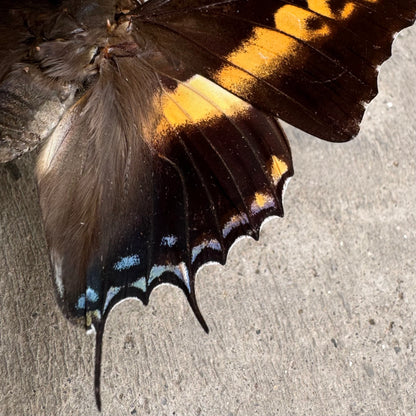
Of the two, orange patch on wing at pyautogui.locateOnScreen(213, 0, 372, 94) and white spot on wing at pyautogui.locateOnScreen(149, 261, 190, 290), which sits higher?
orange patch on wing at pyautogui.locateOnScreen(213, 0, 372, 94)

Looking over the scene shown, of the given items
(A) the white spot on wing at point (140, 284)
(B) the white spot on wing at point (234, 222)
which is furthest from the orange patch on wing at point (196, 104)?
(A) the white spot on wing at point (140, 284)

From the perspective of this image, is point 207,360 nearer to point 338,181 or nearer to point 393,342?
point 393,342

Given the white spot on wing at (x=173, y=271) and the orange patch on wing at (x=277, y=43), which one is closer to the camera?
the orange patch on wing at (x=277, y=43)

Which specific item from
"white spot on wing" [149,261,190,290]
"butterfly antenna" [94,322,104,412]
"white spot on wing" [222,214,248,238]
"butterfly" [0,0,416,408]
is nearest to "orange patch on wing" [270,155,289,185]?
"butterfly" [0,0,416,408]

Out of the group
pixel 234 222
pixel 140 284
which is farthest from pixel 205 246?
pixel 140 284

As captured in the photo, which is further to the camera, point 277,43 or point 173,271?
point 173,271

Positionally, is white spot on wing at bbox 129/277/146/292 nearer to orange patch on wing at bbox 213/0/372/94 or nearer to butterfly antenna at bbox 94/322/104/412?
butterfly antenna at bbox 94/322/104/412

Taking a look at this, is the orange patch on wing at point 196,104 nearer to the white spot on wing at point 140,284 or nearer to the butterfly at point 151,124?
the butterfly at point 151,124

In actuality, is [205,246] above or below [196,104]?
below

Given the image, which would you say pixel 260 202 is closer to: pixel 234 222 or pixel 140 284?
pixel 234 222

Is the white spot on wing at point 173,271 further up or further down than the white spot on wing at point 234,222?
further down
